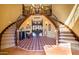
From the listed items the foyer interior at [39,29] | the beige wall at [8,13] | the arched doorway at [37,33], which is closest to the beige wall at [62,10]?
the foyer interior at [39,29]

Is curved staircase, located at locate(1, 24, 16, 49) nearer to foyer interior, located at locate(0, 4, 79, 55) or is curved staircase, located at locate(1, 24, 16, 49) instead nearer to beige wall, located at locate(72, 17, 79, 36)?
foyer interior, located at locate(0, 4, 79, 55)

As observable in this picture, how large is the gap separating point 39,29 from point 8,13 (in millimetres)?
370

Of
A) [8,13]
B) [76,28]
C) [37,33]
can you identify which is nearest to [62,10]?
[76,28]

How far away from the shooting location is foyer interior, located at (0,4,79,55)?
172cm

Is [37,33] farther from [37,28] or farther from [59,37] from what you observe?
[59,37]

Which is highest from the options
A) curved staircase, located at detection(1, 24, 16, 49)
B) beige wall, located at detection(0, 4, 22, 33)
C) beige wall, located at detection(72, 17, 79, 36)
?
beige wall, located at detection(0, 4, 22, 33)

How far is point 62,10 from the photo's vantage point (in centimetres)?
173

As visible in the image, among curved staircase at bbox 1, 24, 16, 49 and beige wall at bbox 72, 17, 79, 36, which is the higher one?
beige wall at bbox 72, 17, 79, 36

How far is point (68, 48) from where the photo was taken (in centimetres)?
173

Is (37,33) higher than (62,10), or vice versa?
(62,10)

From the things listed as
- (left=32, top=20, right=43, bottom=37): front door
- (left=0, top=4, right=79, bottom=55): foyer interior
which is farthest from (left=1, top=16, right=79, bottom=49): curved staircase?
(left=32, top=20, right=43, bottom=37): front door
